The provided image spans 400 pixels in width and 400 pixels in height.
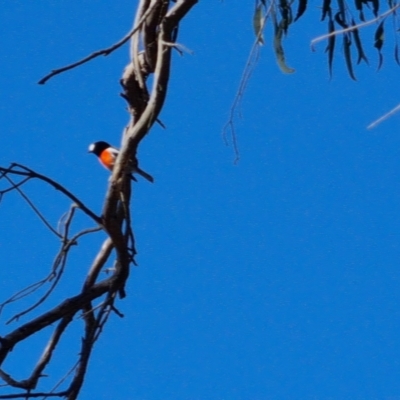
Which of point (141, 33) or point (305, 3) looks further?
point (305, 3)

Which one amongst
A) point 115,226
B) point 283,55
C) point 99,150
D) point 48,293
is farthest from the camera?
point 99,150

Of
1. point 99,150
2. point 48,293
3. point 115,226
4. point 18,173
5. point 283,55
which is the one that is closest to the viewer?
point 18,173

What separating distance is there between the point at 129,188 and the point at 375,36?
0.74 meters

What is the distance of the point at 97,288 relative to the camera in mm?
1644

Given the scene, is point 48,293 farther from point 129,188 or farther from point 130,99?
point 130,99

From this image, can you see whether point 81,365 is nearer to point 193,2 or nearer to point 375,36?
point 193,2

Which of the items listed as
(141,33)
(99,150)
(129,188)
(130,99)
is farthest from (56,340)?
(99,150)

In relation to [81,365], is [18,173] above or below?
above

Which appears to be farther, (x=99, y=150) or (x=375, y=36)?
(x=99, y=150)

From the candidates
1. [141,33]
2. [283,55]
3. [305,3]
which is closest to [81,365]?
[141,33]

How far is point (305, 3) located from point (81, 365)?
35.8 inches

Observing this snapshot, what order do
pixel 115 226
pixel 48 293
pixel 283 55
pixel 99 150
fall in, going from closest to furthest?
pixel 115 226, pixel 48 293, pixel 283 55, pixel 99 150

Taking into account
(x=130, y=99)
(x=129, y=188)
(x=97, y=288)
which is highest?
(x=130, y=99)

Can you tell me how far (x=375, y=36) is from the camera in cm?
201
